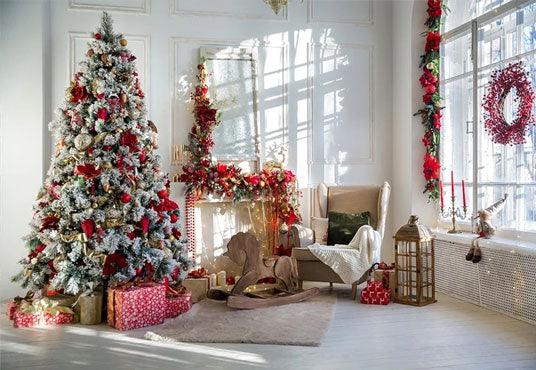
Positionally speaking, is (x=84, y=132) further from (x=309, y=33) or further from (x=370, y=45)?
(x=370, y=45)

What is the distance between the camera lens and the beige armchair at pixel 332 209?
537cm

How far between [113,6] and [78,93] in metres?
1.77

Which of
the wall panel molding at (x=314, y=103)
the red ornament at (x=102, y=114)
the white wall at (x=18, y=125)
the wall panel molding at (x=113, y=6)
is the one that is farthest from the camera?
the wall panel molding at (x=314, y=103)

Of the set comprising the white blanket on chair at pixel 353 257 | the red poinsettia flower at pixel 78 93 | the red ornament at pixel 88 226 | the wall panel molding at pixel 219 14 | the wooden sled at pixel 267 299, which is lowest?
the wooden sled at pixel 267 299

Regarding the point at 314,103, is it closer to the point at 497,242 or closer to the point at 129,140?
the point at 129,140

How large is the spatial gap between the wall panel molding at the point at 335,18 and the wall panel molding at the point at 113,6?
1.86 m

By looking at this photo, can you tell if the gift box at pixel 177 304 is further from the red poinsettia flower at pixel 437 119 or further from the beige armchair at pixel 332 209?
the red poinsettia flower at pixel 437 119

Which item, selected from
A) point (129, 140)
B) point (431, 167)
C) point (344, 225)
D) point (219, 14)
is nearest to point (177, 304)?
point (129, 140)

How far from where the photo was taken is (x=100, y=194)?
4.65 metres

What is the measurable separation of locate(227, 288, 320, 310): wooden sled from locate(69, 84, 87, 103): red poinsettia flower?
7.02 ft

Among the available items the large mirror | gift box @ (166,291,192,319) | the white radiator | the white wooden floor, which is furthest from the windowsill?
gift box @ (166,291,192,319)

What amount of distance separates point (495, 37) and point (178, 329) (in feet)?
12.6

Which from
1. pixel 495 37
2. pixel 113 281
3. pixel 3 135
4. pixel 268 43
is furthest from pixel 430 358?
pixel 3 135

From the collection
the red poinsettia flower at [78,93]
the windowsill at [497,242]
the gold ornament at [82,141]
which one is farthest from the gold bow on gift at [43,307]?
the windowsill at [497,242]
